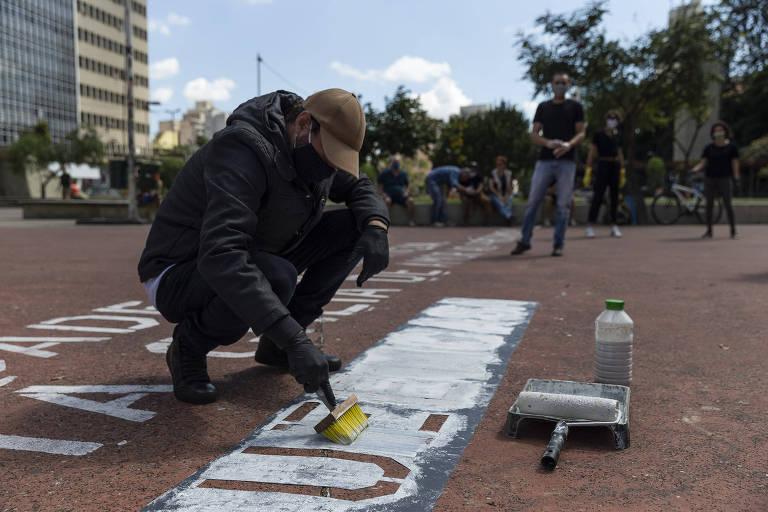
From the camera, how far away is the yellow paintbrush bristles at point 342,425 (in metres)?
2.45

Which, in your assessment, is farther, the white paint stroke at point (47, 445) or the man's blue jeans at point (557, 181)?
the man's blue jeans at point (557, 181)

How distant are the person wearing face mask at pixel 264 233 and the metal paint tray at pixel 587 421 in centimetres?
73

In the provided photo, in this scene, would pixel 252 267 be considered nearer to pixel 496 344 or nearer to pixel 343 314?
pixel 496 344

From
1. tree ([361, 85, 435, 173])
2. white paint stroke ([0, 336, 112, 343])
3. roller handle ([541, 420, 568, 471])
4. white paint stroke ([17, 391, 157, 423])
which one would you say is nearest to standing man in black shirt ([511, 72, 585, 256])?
white paint stroke ([0, 336, 112, 343])

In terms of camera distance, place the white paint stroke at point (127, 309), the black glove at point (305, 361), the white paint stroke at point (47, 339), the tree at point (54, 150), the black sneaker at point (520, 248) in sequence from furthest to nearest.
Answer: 1. the tree at point (54, 150)
2. the black sneaker at point (520, 248)
3. the white paint stroke at point (127, 309)
4. the white paint stroke at point (47, 339)
5. the black glove at point (305, 361)

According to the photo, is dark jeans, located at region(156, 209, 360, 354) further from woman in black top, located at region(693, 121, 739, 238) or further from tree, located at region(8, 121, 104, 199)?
tree, located at region(8, 121, 104, 199)

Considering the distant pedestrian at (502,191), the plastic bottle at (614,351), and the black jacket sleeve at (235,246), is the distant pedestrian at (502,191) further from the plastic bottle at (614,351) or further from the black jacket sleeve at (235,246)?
the black jacket sleeve at (235,246)

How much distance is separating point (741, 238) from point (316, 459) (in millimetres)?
11829

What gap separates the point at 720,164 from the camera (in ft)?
38.7

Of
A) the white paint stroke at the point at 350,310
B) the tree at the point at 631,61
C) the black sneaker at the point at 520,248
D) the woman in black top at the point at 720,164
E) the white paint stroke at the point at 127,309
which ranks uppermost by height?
the tree at the point at 631,61

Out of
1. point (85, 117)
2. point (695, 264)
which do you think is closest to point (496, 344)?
point (695, 264)

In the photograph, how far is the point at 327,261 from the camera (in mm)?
3324

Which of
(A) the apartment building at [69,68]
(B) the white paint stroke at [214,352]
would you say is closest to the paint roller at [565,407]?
(B) the white paint stroke at [214,352]

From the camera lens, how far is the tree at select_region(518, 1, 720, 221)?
663 inches
